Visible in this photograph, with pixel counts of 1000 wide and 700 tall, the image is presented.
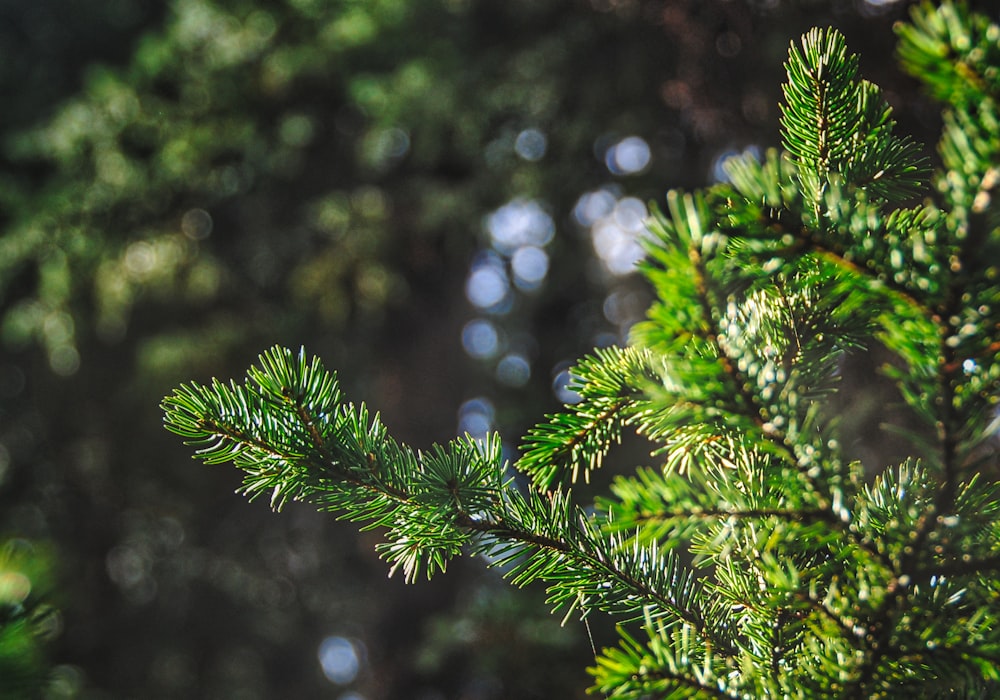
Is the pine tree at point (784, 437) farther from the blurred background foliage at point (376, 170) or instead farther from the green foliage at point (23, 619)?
the blurred background foliage at point (376, 170)

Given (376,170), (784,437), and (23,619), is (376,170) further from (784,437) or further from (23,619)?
(784,437)

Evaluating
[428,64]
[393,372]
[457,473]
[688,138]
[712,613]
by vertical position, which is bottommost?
[712,613]

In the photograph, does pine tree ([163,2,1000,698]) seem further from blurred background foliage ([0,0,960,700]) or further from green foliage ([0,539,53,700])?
blurred background foliage ([0,0,960,700])

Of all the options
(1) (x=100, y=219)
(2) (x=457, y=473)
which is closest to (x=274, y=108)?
(1) (x=100, y=219)

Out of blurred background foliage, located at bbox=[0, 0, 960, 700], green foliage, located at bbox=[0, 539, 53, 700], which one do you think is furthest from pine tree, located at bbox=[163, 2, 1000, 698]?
blurred background foliage, located at bbox=[0, 0, 960, 700]

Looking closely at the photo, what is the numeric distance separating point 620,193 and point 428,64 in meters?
1.18

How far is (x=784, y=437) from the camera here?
0.43 meters

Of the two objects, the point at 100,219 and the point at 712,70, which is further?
the point at 100,219

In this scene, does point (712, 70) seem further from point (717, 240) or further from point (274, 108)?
point (717, 240)

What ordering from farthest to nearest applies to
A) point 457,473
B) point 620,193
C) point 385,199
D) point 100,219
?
point 620,193 < point 385,199 < point 100,219 < point 457,473

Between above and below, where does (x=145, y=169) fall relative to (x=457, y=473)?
above

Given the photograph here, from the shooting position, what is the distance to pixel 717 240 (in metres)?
0.40

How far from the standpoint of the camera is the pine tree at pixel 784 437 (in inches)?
15.2

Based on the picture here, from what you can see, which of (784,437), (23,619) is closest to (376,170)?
(23,619)
